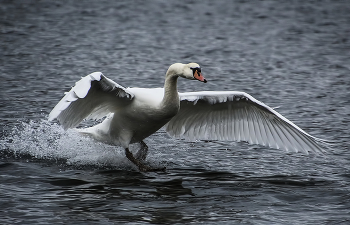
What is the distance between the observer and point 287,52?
20266 millimetres

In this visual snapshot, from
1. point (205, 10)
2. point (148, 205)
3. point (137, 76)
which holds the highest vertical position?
point (205, 10)

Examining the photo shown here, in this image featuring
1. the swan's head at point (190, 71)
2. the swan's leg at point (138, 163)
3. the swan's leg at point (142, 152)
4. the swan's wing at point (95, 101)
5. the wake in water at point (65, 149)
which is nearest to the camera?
the swan's wing at point (95, 101)

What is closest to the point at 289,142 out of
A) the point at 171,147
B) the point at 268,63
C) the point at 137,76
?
the point at 171,147

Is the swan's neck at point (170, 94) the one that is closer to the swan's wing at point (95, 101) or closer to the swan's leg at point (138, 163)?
the swan's wing at point (95, 101)

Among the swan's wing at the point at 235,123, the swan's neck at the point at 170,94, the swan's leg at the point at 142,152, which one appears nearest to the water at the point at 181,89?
the swan's leg at the point at 142,152

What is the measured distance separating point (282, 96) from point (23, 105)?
5.75m

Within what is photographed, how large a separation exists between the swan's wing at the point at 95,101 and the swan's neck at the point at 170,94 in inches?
21.0

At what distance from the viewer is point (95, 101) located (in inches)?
388

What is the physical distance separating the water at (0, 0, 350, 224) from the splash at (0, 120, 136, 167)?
0.03m

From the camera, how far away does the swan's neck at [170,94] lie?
9633 mm

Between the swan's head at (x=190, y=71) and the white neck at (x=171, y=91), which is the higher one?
the swan's head at (x=190, y=71)

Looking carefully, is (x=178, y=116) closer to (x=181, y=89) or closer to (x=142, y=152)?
(x=142, y=152)

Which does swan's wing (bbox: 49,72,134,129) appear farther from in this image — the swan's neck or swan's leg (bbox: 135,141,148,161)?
swan's leg (bbox: 135,141,148,161)

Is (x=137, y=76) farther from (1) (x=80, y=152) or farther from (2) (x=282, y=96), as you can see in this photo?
(1) (x=80, y=152)
